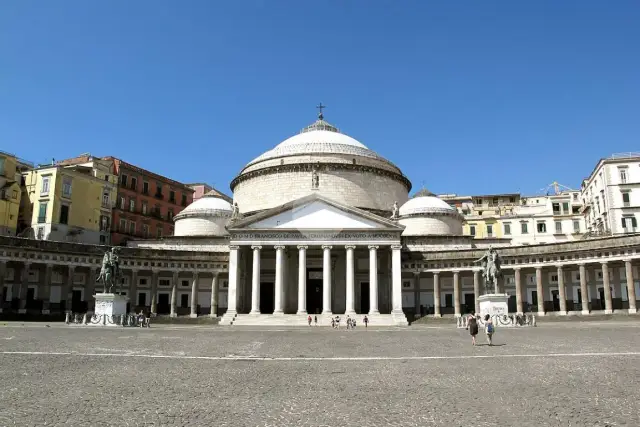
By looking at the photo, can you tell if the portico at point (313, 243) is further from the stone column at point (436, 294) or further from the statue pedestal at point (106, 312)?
the statue pedestal at point (106, 312)

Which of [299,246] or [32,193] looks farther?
[32,193]

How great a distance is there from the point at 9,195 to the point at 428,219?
43.6m

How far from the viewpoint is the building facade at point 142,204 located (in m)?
66.9

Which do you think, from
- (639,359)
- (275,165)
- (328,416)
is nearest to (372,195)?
(275,165)

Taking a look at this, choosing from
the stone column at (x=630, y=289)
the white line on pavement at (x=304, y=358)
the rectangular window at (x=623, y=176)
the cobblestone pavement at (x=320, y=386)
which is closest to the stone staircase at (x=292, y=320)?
the stone column at (x=630, y=289)

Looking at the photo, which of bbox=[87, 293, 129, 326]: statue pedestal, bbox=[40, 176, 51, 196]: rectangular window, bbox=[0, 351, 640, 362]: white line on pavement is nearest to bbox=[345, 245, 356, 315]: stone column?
bbox=[87, 293, 129, 326]: statue pedestal

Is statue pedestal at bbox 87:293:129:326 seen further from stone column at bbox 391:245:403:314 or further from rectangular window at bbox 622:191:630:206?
rectangular window at bbox 622:191:630:206

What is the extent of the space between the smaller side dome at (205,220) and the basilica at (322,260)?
12 centimetres

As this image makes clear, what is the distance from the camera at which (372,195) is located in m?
62.9

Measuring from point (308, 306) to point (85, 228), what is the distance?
26104 mm

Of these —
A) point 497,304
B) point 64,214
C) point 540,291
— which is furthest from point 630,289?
point 64,214

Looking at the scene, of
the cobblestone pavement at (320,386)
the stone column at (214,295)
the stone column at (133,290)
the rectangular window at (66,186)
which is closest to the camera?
the cobblestone pavement at (320,386)

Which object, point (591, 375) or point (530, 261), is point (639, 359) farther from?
point (530, 261)

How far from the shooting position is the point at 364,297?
55.2m
